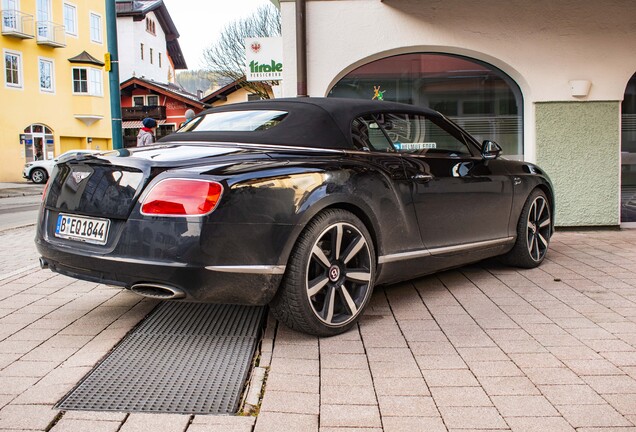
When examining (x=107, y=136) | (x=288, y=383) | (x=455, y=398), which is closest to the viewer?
(x=455, y=398)

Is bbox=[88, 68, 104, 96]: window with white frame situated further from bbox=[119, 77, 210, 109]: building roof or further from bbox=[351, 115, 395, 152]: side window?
bbox=[351, 115, 395, 152]: side window

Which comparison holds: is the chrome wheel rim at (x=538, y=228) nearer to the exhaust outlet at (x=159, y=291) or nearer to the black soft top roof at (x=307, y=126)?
the black soft top roof at (x=307, y=126)

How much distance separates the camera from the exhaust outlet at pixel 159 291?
3715mm

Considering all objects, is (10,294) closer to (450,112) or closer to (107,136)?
(450,112)

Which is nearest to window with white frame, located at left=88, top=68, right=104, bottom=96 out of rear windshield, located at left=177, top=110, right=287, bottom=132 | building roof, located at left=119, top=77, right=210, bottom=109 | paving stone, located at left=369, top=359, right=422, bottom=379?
building roof, located at left=119, top=77, right=210, bottom=109

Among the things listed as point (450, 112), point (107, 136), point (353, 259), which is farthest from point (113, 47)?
point (107, 136)

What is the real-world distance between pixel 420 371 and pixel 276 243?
103 cm

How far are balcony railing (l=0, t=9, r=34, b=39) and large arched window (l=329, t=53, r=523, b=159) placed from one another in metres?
28.5

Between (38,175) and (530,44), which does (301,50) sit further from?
(38,175)

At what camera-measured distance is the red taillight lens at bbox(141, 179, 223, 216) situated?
3.65 meters

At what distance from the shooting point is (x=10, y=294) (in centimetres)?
536

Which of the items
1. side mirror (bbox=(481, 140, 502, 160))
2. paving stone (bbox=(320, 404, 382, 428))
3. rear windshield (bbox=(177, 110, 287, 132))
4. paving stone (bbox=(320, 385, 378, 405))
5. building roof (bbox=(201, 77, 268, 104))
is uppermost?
building roof (bbox=(201, 77, 268, 104))

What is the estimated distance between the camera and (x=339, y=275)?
421cm

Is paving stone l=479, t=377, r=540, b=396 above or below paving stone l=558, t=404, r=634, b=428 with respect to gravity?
above
